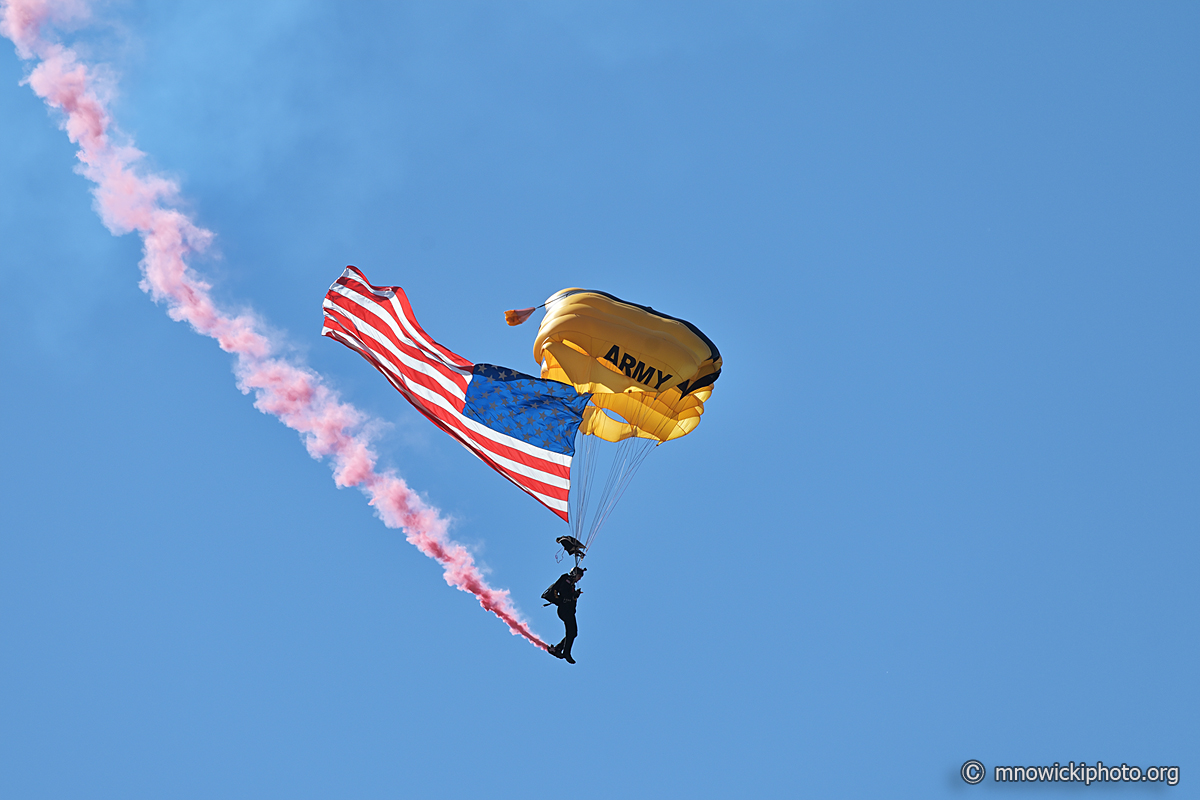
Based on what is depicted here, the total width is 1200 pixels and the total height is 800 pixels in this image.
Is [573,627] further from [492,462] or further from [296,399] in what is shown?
[296,399]

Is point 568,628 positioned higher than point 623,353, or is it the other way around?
point 623,353

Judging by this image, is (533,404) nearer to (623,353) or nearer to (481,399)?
(481,399)

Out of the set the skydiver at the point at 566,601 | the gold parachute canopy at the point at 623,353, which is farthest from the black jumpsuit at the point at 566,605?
the gold parachute canopy at the point at 623,353

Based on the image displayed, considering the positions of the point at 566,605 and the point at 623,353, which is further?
the point at 623,353

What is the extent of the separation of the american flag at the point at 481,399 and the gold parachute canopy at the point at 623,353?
1595 mm

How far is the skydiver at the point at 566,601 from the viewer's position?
21.2 metres

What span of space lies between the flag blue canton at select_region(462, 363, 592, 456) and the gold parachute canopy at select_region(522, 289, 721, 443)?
167cm

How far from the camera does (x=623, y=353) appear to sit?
23016 mm

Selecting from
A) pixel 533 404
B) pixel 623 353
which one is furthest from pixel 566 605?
pixel 623 353

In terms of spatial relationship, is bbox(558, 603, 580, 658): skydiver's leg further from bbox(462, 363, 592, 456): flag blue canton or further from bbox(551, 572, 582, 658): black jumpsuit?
bbox(462, 363, 592, 456): flag blue canton

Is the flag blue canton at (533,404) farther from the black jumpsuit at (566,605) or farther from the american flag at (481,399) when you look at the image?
the black jumpsuit at (566,605)

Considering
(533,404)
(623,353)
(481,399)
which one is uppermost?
(623,353)

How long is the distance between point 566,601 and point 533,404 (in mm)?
3516

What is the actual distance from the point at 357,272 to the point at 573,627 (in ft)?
26.3
